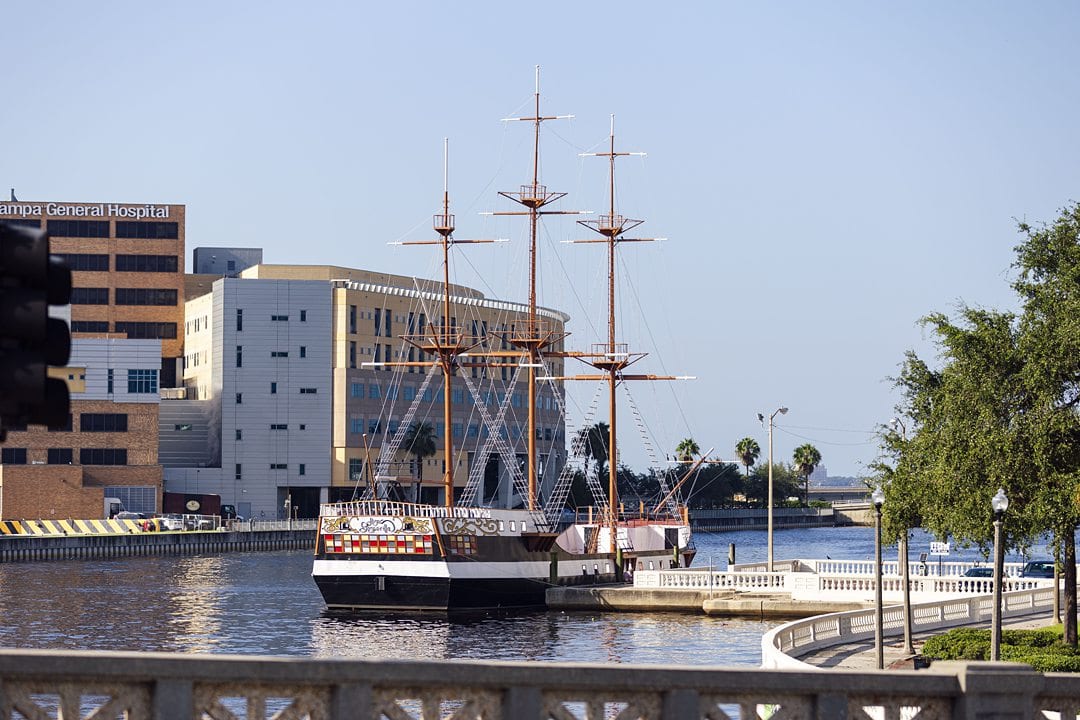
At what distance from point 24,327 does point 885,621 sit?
38.4 metres

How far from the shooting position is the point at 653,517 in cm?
9750

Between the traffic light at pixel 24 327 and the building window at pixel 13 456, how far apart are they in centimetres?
13491

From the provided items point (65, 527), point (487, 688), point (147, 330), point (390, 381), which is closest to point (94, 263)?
point (147, 330)

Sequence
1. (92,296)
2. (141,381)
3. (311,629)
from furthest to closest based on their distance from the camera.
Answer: (92,296)
(141,381)
(311,629)

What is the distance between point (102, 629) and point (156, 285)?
4049 inches

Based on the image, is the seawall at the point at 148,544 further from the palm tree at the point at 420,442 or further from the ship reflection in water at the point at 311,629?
the ship reflection in water at the point at 311,629

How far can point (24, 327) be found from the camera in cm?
976

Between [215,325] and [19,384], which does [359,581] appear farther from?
[215,325]

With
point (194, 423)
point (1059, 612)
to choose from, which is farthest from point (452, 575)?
point (194, 423)

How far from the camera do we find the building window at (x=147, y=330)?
531ft

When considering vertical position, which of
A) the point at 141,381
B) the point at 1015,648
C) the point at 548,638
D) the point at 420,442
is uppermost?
the point at 141,381

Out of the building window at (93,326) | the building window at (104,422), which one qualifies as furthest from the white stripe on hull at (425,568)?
the building window at (93,326)

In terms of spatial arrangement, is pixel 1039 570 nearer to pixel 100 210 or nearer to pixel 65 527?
pixel 65 527

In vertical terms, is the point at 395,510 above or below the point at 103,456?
below
